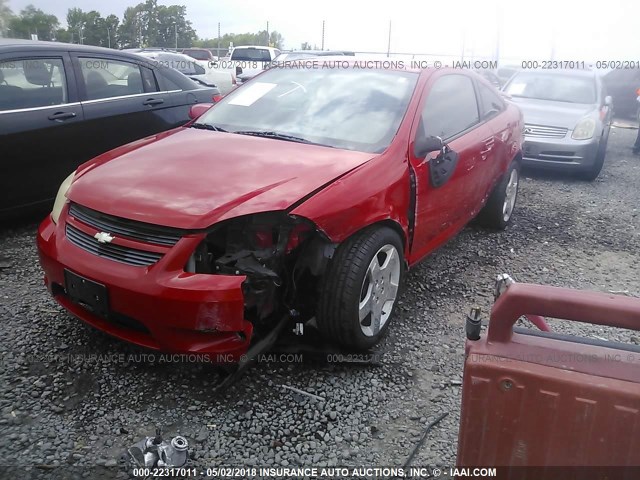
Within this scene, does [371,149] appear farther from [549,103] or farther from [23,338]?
[549,103]

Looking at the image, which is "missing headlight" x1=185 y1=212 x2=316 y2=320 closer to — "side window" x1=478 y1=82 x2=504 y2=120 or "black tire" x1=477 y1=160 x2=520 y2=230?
"side window" x1=478 y1=82 x2=504 y2=120

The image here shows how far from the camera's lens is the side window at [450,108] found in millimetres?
3484

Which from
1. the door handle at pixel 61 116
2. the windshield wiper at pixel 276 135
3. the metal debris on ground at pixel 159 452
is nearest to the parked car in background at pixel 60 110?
the door handle at pixel 61 116

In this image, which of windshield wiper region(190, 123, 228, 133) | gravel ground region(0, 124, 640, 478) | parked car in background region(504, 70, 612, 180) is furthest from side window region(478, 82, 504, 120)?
parked car in background region(504, 70, 612, 180)

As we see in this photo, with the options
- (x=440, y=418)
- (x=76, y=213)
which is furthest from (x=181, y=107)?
(x=440, y=418)

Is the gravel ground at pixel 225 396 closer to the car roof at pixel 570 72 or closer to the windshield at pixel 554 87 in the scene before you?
the windshield at pixel 554 87

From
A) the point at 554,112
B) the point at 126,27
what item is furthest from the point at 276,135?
the point at 126,27

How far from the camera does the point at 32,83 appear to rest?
4.30 m

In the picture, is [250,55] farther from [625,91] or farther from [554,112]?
[554,112]

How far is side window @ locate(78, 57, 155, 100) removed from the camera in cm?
470

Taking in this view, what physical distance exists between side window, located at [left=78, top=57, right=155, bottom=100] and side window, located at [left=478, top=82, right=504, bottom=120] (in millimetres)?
3065

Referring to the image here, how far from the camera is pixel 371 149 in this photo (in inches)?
121

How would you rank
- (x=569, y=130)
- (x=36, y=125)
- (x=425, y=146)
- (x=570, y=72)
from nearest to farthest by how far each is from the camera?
(x=425, y=146)
(x=36, y=125)
(x=569, y=130)
(x=570, y=72)

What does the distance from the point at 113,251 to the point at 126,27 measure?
1848 inches
